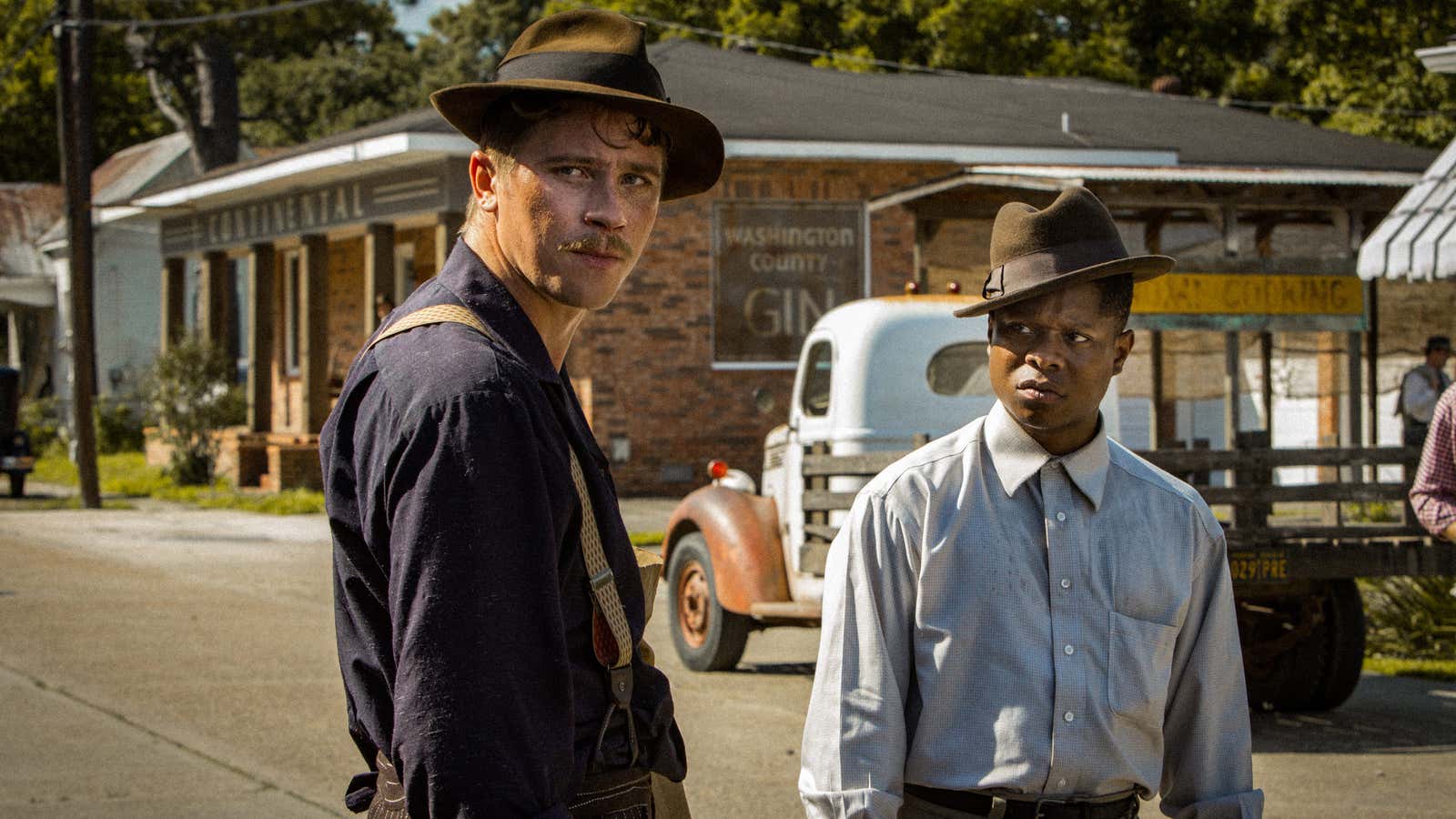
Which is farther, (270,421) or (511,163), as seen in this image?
(270,421)

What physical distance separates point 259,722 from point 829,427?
3671 millimetres

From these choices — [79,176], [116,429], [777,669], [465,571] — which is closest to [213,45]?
[116,429]

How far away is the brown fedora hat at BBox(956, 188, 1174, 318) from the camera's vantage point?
Result: 324 cm

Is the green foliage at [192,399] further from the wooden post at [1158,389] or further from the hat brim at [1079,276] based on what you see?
the hat brim at [1079,276]

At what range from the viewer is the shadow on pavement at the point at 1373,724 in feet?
27.8

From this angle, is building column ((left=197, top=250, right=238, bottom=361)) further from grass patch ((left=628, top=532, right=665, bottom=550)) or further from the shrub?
grass patch ((left=628, top=532, right=665, bottom=550))

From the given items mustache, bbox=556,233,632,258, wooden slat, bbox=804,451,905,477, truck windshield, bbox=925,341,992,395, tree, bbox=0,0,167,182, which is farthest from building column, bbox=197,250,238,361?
mustache, bbox=556,233,632,258

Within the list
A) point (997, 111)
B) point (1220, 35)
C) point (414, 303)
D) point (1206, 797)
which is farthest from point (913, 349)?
point (1220, 35)

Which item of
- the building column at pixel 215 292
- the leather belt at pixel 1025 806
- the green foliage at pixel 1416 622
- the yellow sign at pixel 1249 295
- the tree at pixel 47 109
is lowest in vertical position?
the green foliage at pixel 1416 622

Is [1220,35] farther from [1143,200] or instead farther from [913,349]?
[913,349]

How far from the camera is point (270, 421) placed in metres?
27.8

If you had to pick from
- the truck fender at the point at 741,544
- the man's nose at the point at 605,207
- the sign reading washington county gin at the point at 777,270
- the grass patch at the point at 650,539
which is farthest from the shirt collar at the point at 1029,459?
the sign reading washington county gin at the point at 777,270

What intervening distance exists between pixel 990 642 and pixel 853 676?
24cm

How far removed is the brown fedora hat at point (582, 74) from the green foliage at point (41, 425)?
3397 centimetres
